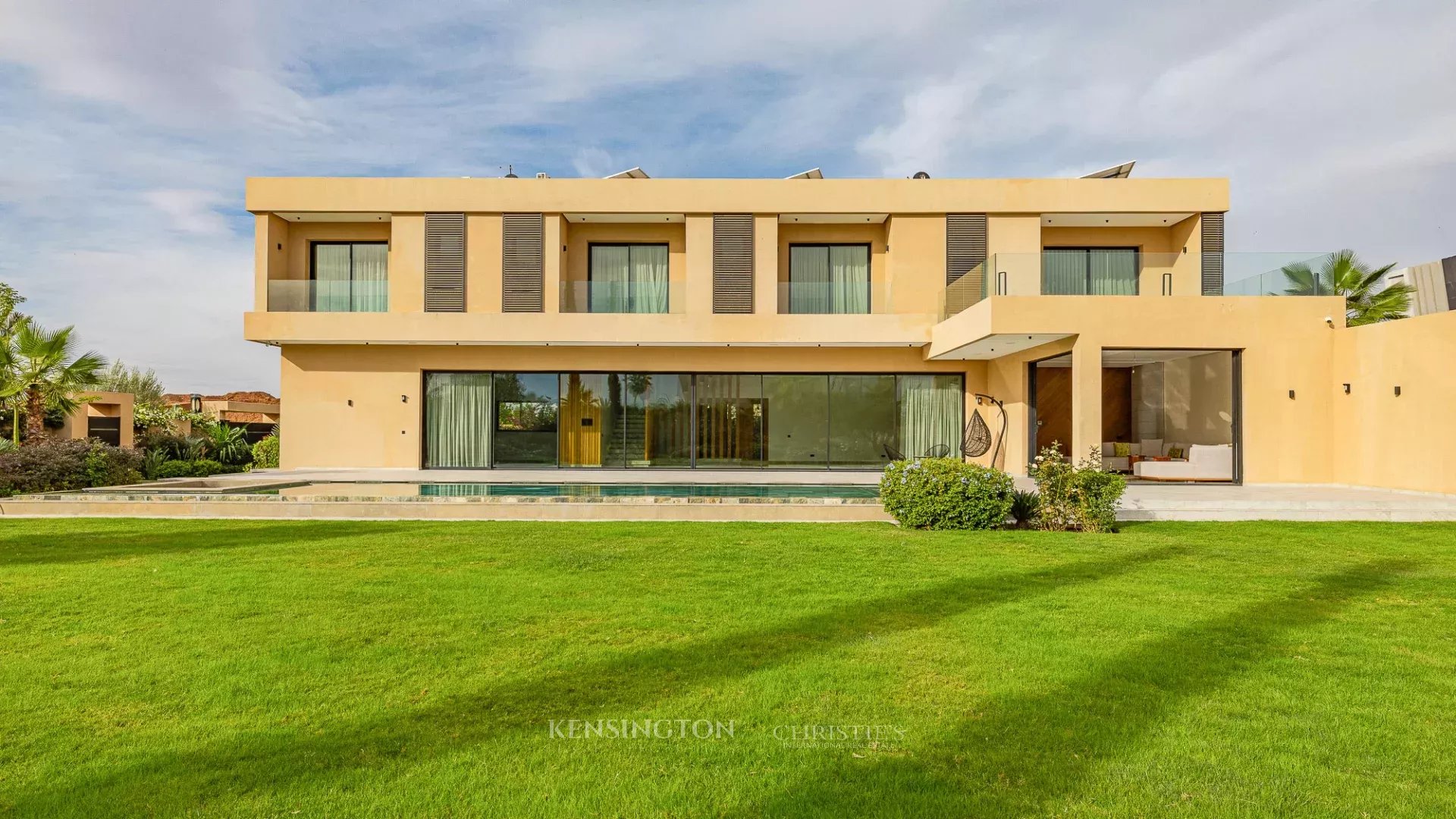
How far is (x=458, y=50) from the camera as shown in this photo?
15.8 m

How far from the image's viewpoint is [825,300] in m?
17.3

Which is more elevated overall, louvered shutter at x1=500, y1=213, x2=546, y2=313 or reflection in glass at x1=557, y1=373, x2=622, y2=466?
louvered shutter at x1=500, y1=213, x2=546, y2=313

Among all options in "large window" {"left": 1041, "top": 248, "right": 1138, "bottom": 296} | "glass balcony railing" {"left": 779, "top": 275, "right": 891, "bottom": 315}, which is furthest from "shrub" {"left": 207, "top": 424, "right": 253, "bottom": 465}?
"large window" {"left": 1041, "top": 248, "right": 1138, "bottom": 296}

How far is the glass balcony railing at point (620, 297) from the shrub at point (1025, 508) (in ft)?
30.8

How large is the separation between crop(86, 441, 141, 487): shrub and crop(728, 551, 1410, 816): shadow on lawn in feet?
51.0

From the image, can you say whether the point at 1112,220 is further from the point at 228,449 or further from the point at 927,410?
the point at 228,449

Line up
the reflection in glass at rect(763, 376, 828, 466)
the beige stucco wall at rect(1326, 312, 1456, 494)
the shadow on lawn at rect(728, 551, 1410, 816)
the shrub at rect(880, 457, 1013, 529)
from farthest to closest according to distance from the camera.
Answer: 1. the reflection in glass at rect(763, 376, 828, 466)
2. the beige stucco wall at rect(1326, 312, 1456, 494)
3. the shrub at rect(880, 457, 1013, 529)
4. the shadow on lawn at rect(728, 551, 1410, 816)

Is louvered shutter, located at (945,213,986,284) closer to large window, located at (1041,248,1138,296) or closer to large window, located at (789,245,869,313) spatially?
large window, located at (1041,248,1138,296)

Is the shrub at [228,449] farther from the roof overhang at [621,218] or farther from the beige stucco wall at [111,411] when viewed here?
the roof overhang at [621,218]

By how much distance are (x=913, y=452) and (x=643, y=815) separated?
15.9 metres

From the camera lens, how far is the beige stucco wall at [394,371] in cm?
1755

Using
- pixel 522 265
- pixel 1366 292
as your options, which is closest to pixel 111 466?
pixel 522 265

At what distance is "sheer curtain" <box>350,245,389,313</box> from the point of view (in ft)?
56.6

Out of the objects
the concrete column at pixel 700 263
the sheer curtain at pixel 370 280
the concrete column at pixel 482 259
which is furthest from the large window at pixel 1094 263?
the sheer curtain at pixel 370 280
